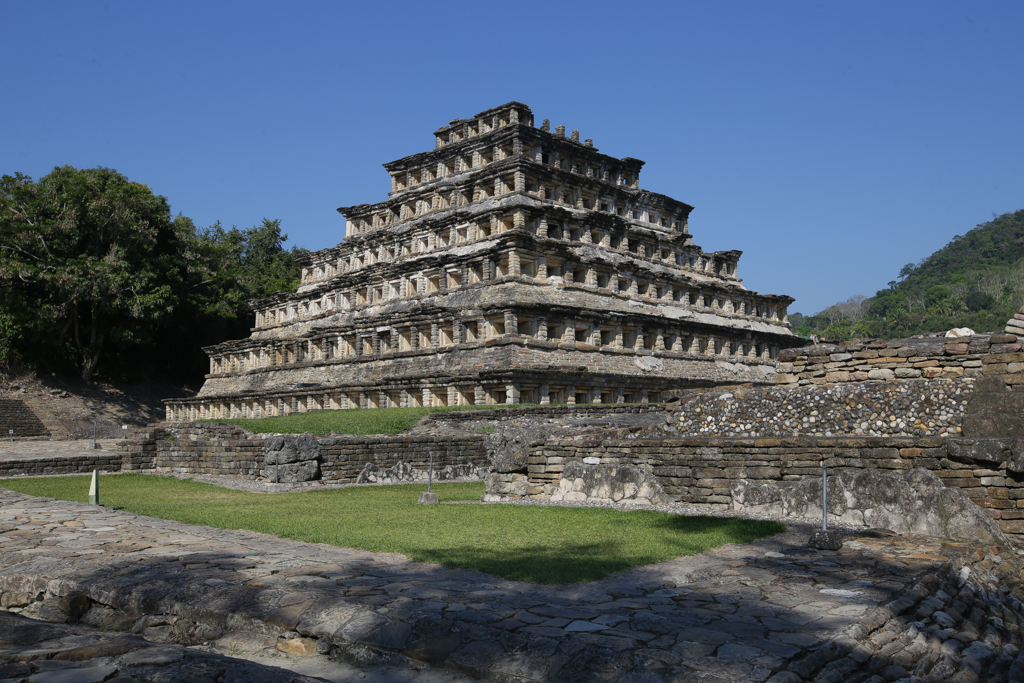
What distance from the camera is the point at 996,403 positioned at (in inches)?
398

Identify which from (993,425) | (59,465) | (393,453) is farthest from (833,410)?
(59,465)

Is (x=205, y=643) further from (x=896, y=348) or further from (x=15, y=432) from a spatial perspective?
(x=15, y=432)

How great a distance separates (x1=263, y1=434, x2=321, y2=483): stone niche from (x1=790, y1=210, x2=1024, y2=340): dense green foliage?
69405 millimetres

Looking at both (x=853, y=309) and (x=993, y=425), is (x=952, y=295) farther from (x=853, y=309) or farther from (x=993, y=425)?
(x=993, y=425)

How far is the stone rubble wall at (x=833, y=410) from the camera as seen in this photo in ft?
36.6

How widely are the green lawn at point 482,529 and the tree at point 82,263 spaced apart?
103ft

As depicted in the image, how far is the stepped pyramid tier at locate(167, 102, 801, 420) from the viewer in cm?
3164

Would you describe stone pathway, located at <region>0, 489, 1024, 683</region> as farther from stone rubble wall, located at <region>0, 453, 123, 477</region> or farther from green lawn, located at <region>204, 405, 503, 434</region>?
green lawn, located at <region>204, 405, 503, 434</region>

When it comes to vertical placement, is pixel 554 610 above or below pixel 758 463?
below

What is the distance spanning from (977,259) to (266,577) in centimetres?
11466

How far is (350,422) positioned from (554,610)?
1984 centimetres

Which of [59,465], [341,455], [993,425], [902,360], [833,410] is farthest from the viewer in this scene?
[59,465]

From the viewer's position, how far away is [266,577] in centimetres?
601

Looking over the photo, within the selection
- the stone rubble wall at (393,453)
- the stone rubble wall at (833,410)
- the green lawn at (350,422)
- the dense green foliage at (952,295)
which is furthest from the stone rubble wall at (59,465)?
the dense green foliage at (952,295)
